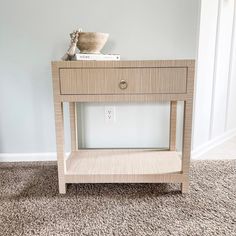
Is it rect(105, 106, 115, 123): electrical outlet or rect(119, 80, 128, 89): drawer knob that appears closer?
rect(119, 80, 128, 89): drawer knob

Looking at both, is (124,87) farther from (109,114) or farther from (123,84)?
(109,114)

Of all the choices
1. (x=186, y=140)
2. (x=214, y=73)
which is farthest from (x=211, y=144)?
(x=186, y=140)

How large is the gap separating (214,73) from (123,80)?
0.78 meters

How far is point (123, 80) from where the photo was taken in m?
0.88

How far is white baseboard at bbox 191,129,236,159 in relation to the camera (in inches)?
54.7

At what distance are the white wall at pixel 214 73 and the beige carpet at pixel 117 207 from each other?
0.36m

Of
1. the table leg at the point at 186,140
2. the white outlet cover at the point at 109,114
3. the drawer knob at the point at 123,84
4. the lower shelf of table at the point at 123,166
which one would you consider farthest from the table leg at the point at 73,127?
the table leg at the point at 186,140

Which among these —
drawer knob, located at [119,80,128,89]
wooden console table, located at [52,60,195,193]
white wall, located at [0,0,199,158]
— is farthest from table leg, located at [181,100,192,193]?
white wall, located at [0,0,199,158]

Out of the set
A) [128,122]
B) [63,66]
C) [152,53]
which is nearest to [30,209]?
[63,66]

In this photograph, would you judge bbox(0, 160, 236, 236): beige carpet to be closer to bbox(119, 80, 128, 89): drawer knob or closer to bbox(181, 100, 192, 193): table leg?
bbox(181, 100, 192, 193): table leg

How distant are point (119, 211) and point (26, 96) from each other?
0.80 metres

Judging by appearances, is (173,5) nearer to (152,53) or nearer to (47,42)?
(152,53)

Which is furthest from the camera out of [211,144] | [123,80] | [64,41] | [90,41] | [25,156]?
[211,144]

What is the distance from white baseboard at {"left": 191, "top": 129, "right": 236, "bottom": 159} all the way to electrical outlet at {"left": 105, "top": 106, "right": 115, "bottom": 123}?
0.51m
